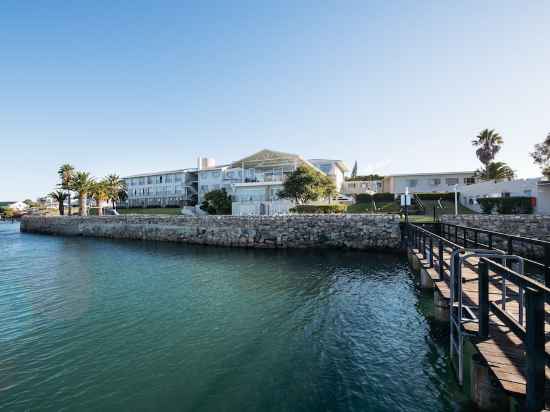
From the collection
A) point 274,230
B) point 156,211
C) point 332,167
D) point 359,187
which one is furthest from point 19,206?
point 274,230

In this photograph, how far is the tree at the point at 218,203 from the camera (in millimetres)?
53562

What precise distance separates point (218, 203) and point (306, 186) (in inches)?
763

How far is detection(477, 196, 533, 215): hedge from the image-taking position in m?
32.0

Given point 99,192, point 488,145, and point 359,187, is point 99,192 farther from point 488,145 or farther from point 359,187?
point 488,145

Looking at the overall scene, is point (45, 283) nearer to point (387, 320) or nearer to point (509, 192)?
point (387, 320)

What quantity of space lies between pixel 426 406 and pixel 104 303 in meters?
14.6

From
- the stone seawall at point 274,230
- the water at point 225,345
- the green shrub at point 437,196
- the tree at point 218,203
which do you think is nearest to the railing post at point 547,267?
the water at point 225,345

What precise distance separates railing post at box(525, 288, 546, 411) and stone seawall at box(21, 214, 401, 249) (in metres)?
25.6

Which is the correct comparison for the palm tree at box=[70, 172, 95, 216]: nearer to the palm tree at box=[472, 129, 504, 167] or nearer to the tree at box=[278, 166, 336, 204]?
the tree at box=[278, 166, 336, 204]

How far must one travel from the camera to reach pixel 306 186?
42.4 metres

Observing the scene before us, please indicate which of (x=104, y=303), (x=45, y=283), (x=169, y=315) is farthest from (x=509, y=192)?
(x=45, y=283)

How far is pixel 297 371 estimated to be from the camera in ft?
26.2

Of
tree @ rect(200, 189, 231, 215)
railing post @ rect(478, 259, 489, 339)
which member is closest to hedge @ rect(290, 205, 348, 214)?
tree @ rect(200, 189, 231, 215)

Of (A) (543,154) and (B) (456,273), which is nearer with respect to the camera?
(B) (456,273)
